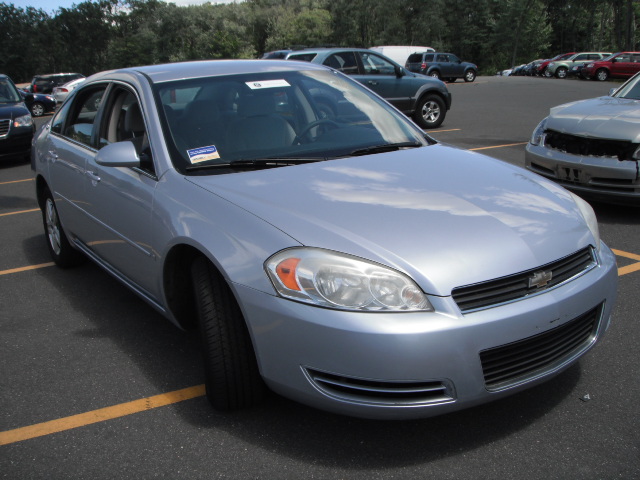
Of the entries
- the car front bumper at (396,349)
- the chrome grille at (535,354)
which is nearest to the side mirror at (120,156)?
the car front bumper at (396,349)

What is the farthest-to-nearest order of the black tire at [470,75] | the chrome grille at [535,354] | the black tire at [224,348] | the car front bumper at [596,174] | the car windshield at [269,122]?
the black tire at [470,75] < the car front bumper at [596,174] < the car windshield at [269,122] < the black tire at [224,348] < the chrome grille at [535,354]

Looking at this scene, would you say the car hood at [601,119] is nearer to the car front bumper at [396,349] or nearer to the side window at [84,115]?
the car front bumper at [396,349]

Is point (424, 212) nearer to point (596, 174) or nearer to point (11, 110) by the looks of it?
point (596, 174)

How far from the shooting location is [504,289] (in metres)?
2.52

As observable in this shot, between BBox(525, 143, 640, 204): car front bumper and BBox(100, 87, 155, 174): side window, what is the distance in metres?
4.27

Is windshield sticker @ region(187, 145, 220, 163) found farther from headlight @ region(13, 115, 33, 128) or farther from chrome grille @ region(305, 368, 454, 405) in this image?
headlight @ region(13, 115, 33, 128)

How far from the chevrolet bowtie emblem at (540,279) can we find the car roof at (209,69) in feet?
7.24

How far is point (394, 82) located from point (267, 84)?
1053 cm

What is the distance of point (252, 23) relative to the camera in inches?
3398

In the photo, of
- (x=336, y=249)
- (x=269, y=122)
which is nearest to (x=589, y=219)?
(x=336, y=249)

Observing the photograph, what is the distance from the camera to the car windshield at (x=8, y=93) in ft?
42.9

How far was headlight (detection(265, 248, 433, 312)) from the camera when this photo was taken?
96.2 inches

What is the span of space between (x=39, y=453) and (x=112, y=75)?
8.40 ft

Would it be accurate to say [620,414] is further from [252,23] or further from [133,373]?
[252,23]
